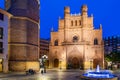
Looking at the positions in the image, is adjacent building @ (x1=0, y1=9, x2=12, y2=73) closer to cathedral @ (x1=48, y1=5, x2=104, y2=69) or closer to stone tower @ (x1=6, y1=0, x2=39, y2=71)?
stone tower @ (x1=6, y1=0, x2=39, y2=71)

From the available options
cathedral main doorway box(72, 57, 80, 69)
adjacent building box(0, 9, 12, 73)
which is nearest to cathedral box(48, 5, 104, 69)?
cathedral main doorway box(72, 57, 80, 69)

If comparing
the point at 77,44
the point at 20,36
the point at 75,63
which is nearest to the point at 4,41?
the point at 20,36

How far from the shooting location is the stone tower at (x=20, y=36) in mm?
55281

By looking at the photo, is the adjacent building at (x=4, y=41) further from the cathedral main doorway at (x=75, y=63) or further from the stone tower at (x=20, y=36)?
the cathedral main doorway at (x=75, y=63)

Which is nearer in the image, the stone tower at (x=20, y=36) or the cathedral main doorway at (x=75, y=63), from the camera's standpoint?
the stone tower at (x=20, y=36)

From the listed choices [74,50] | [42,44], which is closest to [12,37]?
[74,50]

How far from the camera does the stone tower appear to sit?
55.3 m

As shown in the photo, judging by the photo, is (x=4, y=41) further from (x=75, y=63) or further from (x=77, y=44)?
(x=75, y=63)

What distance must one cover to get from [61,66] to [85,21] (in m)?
16.5

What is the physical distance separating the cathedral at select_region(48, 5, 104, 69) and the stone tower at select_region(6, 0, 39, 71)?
83.8 ft

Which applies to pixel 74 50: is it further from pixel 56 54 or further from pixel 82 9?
pixel 82 9

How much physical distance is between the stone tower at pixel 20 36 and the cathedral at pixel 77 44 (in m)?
25.5

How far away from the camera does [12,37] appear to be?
55.5m

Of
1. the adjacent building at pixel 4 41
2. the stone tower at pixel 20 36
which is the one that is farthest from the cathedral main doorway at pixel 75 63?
the adjacent building at pixel 4 41
